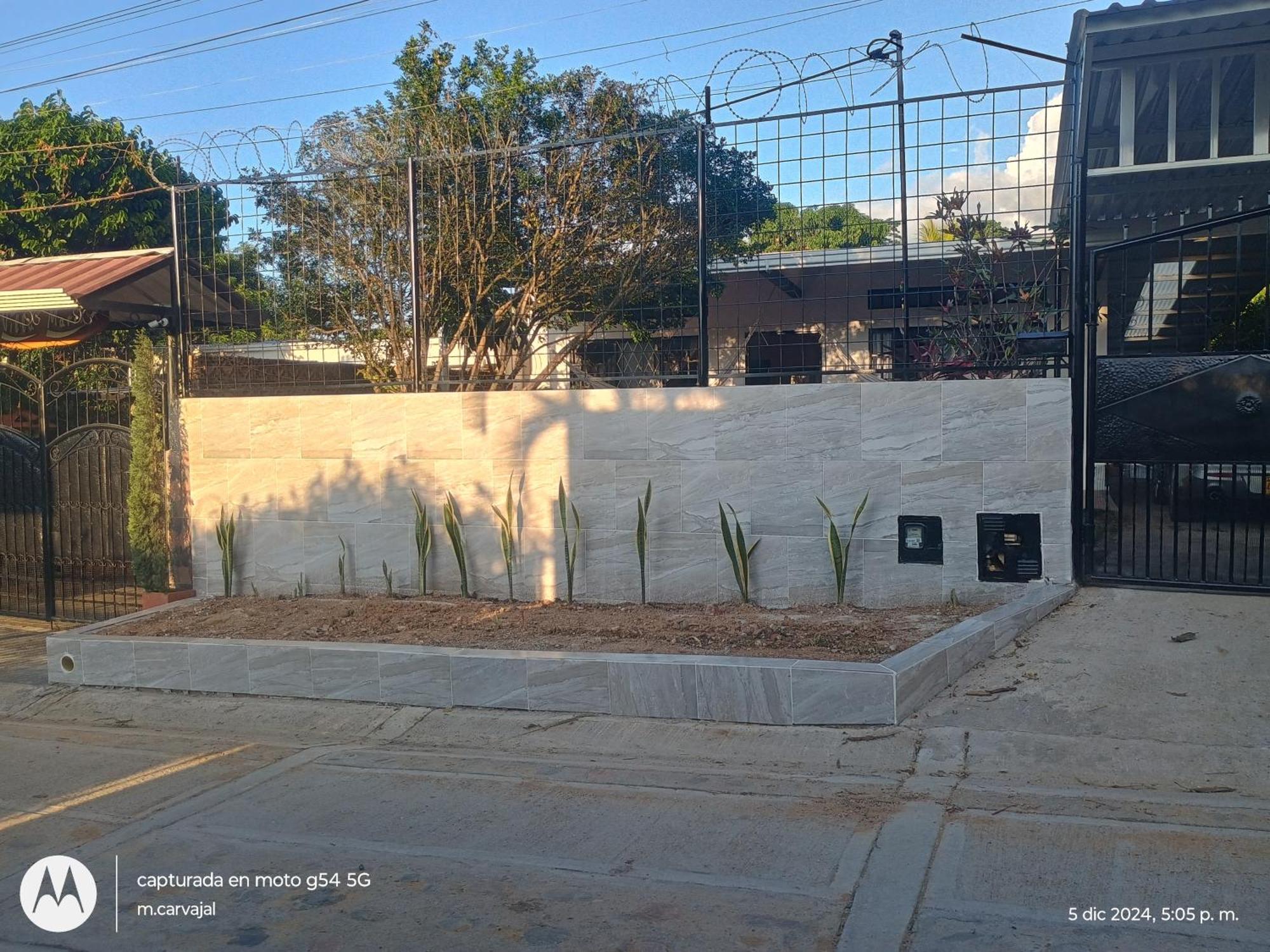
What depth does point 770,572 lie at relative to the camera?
26.4 feet

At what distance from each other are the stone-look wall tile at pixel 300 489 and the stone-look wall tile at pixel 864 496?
14.9ft

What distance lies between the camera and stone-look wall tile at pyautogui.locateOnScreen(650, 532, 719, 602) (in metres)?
8.23

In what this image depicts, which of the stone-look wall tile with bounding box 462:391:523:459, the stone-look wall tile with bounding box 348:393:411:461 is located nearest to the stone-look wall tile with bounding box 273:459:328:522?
the stone-look wall tile with bounding box 348:393:411:461

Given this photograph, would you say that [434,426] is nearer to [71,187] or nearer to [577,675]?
[577,675]

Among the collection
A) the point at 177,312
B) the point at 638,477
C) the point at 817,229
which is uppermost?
the point at 817,229

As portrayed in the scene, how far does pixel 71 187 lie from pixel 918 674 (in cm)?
1317

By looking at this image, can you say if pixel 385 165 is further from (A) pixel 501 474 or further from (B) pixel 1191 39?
(B) pixel 1191 39

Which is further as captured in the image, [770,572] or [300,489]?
[300,489]

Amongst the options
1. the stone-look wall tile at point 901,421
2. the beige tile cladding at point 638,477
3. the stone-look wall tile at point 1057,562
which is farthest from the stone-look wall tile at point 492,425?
the stone-look wall tile at point 1057,562

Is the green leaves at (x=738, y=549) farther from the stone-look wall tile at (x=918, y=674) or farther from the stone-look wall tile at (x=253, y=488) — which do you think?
the stone-look wall tile at (x=253, y=488)

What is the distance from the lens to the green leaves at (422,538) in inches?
354

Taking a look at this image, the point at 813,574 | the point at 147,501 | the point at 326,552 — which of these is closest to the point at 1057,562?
the point at 813,574

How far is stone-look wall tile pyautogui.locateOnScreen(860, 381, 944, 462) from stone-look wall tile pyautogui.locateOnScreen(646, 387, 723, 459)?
115 centimetres

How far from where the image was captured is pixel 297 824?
5.15 m
